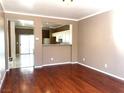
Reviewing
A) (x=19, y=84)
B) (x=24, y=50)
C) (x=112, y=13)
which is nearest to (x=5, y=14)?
(x=19, y=84)

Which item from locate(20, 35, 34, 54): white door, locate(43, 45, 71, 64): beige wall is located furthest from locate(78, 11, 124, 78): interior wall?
locate(20, 35, 34, 54): white door

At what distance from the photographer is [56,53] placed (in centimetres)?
550

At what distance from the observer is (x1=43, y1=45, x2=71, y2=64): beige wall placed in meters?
5.25

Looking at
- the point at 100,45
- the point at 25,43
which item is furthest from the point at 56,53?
the point at 25,43

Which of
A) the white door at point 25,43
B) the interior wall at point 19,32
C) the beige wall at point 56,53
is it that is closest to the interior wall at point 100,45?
the beige wall at point 56,53

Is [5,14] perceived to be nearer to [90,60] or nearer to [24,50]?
[90,60]

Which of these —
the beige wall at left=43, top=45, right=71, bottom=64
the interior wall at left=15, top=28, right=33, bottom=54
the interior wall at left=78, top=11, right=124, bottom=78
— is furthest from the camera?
the interior wall at left=15, top=28, right=33, bottom=54

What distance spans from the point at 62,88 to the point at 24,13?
11.0 ft

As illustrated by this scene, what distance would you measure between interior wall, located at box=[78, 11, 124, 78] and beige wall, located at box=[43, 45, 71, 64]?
0.72 meters

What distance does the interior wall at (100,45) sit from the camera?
12.0 feet

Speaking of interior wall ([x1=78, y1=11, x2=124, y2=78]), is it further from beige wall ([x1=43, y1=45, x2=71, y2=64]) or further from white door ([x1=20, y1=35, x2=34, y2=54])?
white door ([x1=20, y1=35, x2=34, y2=54])

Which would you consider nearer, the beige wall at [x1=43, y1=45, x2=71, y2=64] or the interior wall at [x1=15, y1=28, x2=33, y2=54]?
the beige wall at [x1=43, y1=45, x2=71, y2=64]

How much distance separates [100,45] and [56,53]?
2.17 m

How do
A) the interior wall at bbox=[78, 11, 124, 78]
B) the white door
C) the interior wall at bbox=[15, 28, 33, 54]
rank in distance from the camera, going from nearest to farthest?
the interior wall at bbox=[78, 11, 124, 78]
the interior wall at bbox=[15, 28, 33, 54]
the white door
